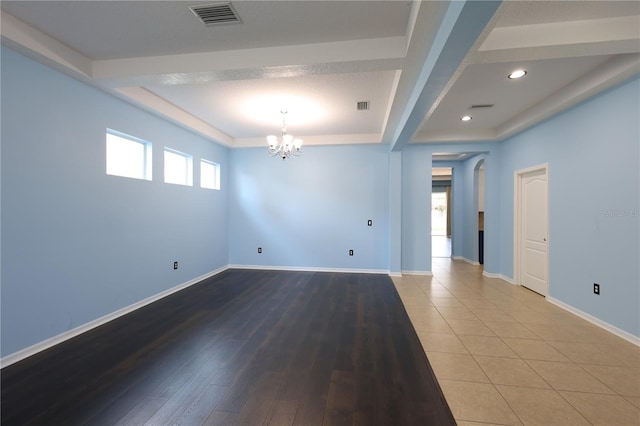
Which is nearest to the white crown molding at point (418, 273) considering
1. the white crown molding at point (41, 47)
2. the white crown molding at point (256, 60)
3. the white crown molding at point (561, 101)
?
the white crown molding at point (561, 101)

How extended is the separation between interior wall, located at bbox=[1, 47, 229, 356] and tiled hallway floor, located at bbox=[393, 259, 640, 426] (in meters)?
3.54

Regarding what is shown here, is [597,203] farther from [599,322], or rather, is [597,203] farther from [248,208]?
[248,208]

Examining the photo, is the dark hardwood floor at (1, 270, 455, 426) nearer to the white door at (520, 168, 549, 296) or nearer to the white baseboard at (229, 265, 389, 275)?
the white baseboard at (229, 265, 389, 275)

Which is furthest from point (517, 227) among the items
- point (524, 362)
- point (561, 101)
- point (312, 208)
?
point (312, 208)

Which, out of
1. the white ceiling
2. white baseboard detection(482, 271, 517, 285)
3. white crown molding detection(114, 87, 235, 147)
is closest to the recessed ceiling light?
the white ceiling

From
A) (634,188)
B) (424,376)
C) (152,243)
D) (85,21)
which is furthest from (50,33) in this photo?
(634,188)

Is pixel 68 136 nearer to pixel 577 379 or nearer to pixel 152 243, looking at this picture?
pixel 152 243

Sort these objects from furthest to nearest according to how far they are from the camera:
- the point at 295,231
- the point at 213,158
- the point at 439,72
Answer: the point at 295,231 → the point at 213,158 → the point at 439,72

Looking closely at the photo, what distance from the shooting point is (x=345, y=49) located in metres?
2.30

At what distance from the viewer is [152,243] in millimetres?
3615

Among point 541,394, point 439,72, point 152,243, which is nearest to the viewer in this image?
point 541,394

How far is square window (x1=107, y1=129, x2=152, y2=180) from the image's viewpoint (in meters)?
3.12

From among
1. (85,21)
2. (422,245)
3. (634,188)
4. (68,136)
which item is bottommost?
(422,245)

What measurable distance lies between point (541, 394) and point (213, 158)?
5491 mm
